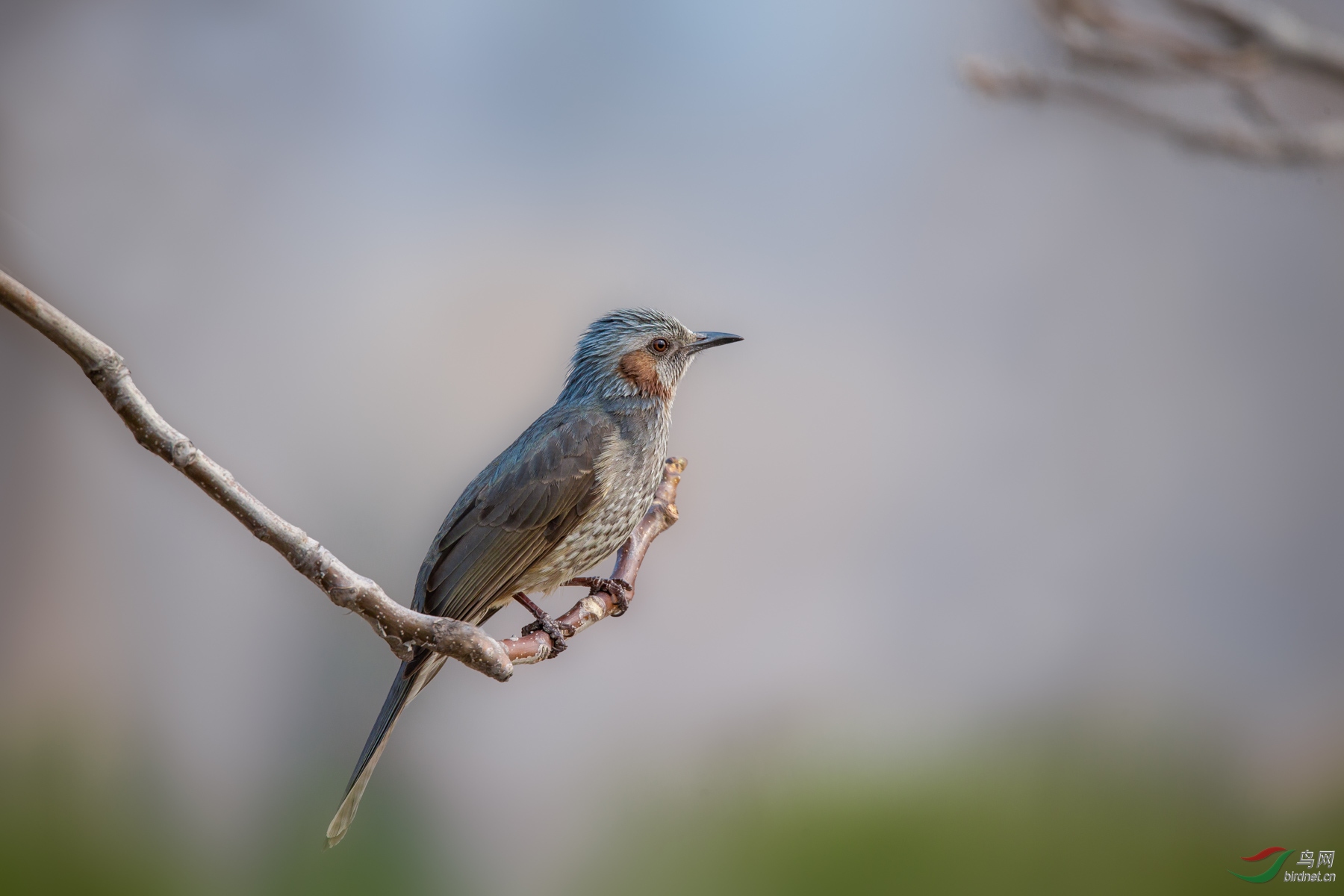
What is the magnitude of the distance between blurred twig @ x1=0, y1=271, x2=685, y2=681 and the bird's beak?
1216 mm

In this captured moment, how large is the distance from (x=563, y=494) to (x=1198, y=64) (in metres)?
1.86

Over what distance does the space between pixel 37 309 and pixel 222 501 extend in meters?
0.40

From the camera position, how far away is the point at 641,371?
10.5 ft

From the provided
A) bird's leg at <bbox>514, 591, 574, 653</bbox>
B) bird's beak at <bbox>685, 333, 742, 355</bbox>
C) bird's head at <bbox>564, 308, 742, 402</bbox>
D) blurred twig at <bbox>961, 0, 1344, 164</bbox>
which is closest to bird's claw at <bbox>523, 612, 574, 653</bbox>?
bird's leg at <bbox>514, 591, 574, 653</bbox>

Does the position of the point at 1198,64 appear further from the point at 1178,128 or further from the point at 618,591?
the point at 618,591

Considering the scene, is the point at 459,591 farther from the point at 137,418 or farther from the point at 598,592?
the point at 137,418

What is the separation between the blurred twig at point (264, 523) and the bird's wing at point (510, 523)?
407mm

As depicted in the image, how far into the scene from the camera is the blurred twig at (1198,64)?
1633 millimetres

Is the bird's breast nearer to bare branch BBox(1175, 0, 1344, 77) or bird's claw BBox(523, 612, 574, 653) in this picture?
bird's claw BBox(523, 612, 574, 653)

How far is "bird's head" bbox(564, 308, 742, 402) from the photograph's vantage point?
10.5ft

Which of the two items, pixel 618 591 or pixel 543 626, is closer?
pixel 543 626

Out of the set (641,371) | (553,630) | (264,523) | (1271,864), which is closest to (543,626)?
(553,630)

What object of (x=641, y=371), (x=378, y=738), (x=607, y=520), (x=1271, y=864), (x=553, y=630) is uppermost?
(x=641, y=371)

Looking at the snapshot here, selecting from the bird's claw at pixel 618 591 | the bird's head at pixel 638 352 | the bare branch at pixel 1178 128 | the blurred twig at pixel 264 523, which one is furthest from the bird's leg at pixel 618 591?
the bare branch at pixel 1178 128
